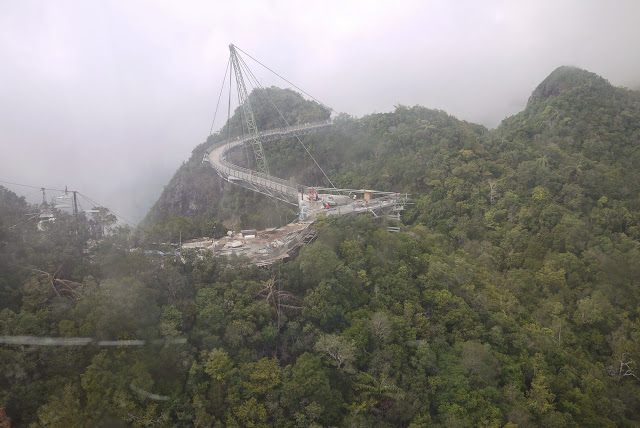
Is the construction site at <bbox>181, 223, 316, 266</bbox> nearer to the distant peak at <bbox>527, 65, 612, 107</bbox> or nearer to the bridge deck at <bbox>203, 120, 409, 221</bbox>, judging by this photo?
the bridge deck at <bbox>203, 120, 409, 221</bbox>

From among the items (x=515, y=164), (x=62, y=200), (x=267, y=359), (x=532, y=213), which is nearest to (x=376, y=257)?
(x=267, y=359)

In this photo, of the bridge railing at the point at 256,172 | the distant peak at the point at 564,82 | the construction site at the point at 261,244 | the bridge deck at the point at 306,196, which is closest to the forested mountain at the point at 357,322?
the construction site at the point at 261,244

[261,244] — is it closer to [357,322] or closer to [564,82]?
[357,322]

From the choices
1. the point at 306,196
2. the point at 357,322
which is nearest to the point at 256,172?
the point at 306,196

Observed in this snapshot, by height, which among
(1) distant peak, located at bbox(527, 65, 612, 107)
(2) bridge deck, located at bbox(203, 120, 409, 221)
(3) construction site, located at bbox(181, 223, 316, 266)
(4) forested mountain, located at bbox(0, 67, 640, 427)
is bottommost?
(4) forested mountain, located at bbox(0, 67, 640, 427)

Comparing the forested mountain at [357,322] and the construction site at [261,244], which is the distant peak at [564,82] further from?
the construction site at [261,244]

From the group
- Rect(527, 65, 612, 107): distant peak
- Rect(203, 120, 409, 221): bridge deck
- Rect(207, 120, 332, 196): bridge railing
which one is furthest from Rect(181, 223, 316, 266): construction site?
Rect(527, 65, 612, 107): distant peak

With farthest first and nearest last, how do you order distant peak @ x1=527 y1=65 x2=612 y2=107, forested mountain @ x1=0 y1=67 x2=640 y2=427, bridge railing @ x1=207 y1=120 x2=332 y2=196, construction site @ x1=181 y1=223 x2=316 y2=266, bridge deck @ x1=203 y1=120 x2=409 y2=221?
distant peak @ x1=527 y1=65 x2=612 y2=107, bridge railing @ x1=207 y1=120 x2=332 y2=196, bridge deck @ x1=203 y1=120 x2=409 y2=221, construction site @ x1=181 y1=223 x2=316 y2=266, forested mountain @ x1=0 y1=67 x2=640 y2=427
